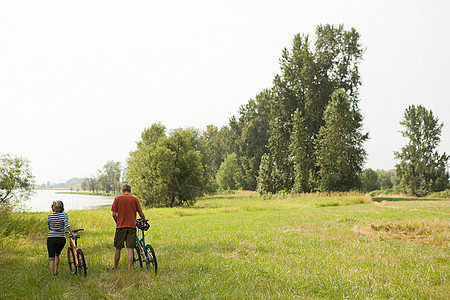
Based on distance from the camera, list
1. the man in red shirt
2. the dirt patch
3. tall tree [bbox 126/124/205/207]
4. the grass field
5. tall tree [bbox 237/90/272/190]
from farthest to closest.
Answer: tall tree [bbox 237/90/272/190] < tall tree [bbox 126/124/205/207] < the dirt patch < the man in red shirt < the grass field

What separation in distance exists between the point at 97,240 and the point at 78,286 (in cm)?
777

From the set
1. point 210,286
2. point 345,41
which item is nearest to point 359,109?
point 345,41

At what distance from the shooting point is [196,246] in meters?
12.2

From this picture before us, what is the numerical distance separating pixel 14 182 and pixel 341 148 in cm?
4045

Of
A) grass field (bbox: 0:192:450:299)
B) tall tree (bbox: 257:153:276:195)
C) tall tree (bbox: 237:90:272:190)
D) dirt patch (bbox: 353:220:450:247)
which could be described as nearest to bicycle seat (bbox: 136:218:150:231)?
grass field (bbox: 0:192:450:299)

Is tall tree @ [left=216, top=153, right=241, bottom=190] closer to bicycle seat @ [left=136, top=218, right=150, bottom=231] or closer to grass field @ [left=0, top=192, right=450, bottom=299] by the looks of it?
grass field @ [left=0, top=192, right=450, bottom=299]

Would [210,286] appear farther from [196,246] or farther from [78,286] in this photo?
[196,246]

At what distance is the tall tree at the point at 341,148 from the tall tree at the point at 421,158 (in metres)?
20.0

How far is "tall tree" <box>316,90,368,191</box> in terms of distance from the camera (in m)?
46.3

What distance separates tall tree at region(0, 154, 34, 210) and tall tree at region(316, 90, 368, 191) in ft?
125

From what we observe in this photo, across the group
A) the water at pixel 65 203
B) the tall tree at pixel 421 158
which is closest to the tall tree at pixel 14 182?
the water at pixel 65 203

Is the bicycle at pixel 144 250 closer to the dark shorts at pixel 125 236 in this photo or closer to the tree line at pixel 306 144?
the dark shorts at pixel 125 236

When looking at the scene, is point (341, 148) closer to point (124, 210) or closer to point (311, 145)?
point (311, 145)

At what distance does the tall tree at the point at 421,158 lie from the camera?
193 ft
